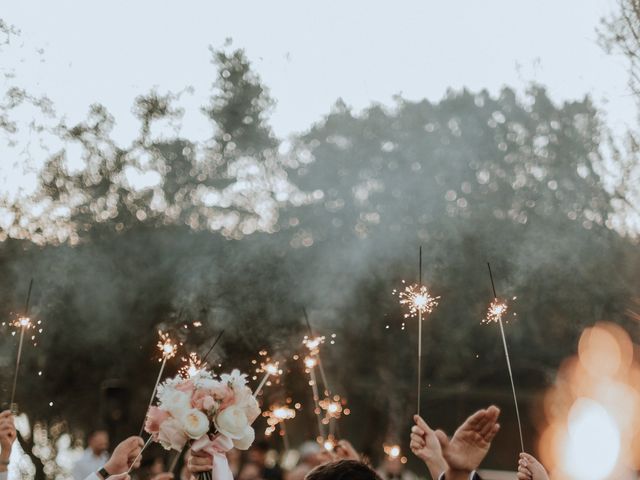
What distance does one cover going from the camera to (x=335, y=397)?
13.8 meters

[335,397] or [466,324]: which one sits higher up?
[466,324]

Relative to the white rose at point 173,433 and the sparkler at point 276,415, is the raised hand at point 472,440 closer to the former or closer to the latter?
the white rose at point 173,433

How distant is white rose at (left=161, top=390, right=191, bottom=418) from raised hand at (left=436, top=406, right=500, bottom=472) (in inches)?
44.3

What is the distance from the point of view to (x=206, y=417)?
316 cm

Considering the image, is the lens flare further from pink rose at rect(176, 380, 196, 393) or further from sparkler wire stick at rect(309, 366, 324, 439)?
pink rose at rect(176, 380, 196, 393)

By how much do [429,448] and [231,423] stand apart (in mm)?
856

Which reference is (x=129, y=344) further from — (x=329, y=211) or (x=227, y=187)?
(x=329, y=211)

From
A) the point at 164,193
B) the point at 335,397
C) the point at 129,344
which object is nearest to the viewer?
the point at 129,344

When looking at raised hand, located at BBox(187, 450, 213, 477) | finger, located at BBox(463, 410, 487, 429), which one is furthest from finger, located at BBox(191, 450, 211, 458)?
finger, located at BBox(463, 410, 487, 429)

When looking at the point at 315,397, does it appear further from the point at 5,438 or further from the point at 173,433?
the point at 173,433

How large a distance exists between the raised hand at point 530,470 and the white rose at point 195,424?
53.7 inches

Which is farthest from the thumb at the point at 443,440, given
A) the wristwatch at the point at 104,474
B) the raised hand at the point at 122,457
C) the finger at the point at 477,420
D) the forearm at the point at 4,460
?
the forearm at the point at 4,460

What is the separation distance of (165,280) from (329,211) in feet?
11.6

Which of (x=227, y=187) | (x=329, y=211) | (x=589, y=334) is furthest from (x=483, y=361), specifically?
(x=227, y=187)
